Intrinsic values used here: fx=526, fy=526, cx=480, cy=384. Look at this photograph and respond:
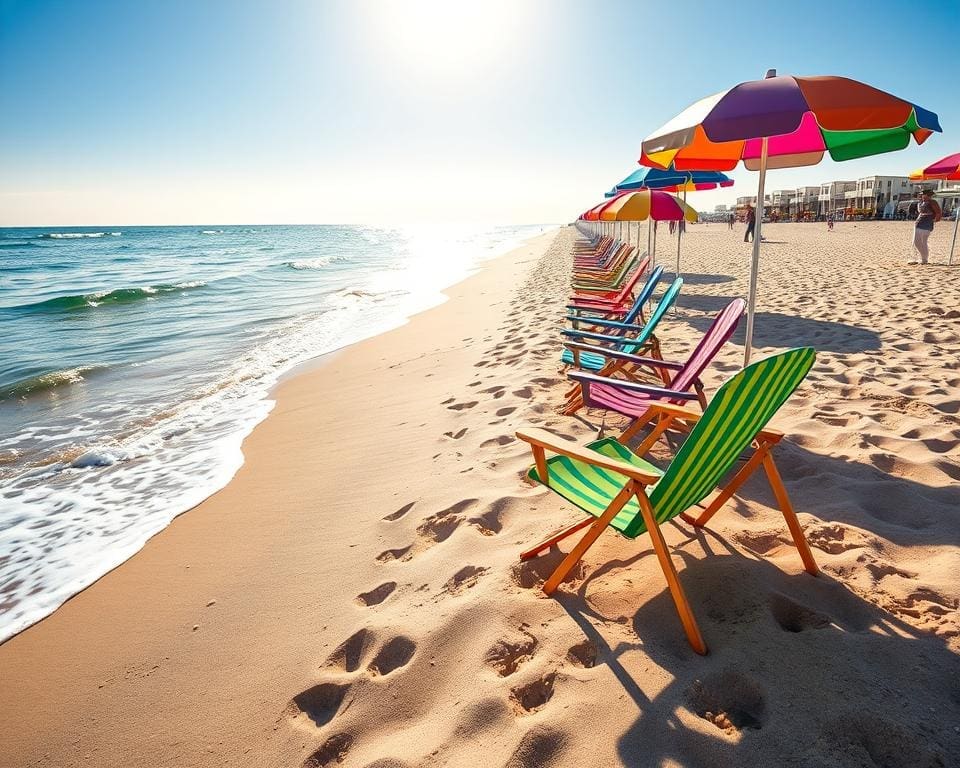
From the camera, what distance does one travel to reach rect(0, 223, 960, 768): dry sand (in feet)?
4.99

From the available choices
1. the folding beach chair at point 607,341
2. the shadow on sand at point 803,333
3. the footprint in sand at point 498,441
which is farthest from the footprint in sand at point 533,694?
the shadow on sand at point 803,333

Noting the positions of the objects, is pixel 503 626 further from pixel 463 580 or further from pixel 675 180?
pixel 675 180

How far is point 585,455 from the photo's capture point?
1.91 metres

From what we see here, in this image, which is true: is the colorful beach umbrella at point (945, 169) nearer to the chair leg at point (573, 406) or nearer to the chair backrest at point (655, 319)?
the chair backrest at point (655, 319)

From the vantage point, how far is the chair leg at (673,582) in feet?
5.65

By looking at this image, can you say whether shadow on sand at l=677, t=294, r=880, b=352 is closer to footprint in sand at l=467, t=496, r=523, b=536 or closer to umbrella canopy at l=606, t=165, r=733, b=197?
umbrella canopy at l=606, t=165, r=733, b=197

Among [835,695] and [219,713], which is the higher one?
[835,695]

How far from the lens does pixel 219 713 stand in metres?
1.81

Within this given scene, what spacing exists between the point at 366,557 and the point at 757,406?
5.97ft

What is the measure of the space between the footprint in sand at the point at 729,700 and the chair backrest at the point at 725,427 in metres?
0.49

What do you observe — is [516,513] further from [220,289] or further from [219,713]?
[220,289]

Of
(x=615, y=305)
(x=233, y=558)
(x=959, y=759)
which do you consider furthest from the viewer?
(x=615, y=305)

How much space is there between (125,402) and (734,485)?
19.8 feet

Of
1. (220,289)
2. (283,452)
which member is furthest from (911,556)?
(220,289)
